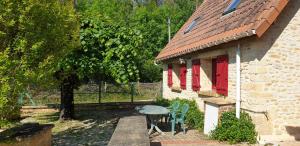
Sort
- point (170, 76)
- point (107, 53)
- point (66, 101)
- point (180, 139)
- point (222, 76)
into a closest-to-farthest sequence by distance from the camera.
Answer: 1. point (180, 139)
2. point (222, 76)
3. point (107, 53)
4. point (66, 101)
5. point (170, 76)

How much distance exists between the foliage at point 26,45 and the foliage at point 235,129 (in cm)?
473

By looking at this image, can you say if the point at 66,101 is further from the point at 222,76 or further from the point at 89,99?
the point at 222,76

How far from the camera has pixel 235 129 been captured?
34.7 feet

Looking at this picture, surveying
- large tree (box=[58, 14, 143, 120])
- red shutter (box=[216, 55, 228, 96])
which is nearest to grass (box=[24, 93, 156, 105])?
large tree (box=[58, 14, 143, 120])

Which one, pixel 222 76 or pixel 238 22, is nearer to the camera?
pixel 238 22

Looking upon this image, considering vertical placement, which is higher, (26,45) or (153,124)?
(26,45)

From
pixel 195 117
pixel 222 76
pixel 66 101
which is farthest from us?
pixel 66 101

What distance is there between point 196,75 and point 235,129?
16.1ft

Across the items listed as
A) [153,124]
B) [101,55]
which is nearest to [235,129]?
[153,124]

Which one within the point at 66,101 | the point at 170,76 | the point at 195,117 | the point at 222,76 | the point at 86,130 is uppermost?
the point at 170,76

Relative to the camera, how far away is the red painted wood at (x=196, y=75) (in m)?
15.1

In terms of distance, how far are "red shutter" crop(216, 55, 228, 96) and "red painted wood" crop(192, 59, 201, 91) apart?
2193mm

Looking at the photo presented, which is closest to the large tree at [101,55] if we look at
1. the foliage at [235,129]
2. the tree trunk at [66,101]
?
the tree trunk at [66,101]

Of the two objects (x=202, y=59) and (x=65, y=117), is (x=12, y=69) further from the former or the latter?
(x=65, y=117)
